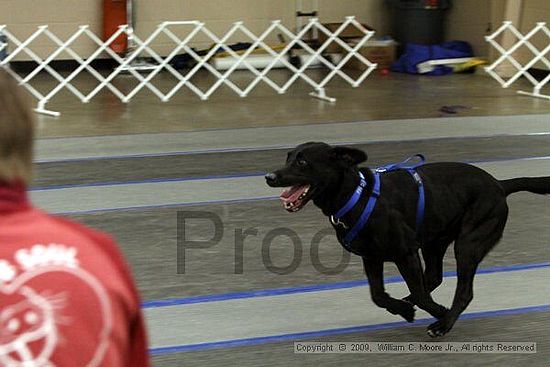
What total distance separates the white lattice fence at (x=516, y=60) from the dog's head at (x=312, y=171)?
810 cm

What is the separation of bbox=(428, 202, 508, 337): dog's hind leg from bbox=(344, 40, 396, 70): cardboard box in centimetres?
1009

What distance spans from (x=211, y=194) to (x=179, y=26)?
8067mm

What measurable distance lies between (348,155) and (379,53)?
10395 millimetres

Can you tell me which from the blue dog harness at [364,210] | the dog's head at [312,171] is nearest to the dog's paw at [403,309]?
the blue dog harness at [364,210]

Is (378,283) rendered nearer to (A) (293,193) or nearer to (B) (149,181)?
(A) (293,193)

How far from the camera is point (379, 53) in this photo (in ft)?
46.4

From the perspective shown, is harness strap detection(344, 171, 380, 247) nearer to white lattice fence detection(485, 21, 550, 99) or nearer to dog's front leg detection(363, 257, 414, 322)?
dog's front leg detection(363, 257, 414, 322)

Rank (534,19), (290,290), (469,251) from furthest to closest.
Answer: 1. (534,19)
2. (290,290)
3. (469,251)

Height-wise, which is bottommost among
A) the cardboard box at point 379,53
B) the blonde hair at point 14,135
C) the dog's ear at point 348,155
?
the cardboard box at point 379,53

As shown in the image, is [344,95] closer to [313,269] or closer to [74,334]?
[313,269]

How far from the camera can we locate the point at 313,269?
527 centimetres

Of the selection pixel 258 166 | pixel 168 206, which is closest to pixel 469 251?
pixel 168 206

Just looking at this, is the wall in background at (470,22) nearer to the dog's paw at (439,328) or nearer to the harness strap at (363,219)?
the dog's paw at (439,328)

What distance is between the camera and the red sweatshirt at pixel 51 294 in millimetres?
→ 1520
